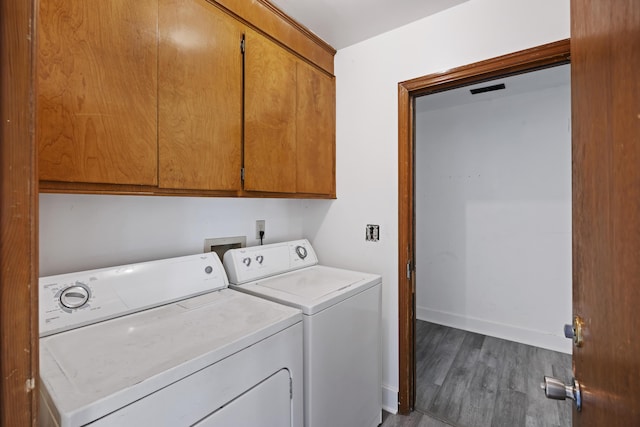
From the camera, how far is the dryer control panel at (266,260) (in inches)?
64.7

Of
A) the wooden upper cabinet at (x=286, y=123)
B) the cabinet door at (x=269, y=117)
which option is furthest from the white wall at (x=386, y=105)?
the cabinet door at (x=269, y=117)

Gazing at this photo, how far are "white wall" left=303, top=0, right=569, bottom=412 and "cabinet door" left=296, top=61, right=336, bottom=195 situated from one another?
2.8 inches

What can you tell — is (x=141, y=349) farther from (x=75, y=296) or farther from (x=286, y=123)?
(x=286, y=123)

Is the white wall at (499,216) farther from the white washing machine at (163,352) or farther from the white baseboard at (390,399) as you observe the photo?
the white washing machine at (163,352)

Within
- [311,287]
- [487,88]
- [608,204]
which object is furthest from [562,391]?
[487,88]

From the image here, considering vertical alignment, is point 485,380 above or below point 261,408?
below

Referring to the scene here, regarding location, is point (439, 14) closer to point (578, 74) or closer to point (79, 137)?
point (578, 74)

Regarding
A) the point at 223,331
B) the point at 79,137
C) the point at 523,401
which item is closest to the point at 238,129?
the point at 79,137

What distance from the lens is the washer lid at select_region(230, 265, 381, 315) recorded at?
133 centimetres

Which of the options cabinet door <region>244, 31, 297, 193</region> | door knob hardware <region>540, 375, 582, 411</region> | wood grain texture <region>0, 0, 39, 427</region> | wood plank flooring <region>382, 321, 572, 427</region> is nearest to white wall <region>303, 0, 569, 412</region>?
wood plank flooring <region>382, 321, 572, 427</region>

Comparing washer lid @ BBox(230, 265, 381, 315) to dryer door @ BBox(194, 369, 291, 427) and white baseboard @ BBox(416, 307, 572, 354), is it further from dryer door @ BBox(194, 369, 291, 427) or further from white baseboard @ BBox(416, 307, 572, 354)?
white baseboard @ BBox(416, 307, 572, 354)

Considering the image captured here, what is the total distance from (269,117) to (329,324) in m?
1.14

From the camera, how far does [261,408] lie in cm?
102

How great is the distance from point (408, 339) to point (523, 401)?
3.17 ft
